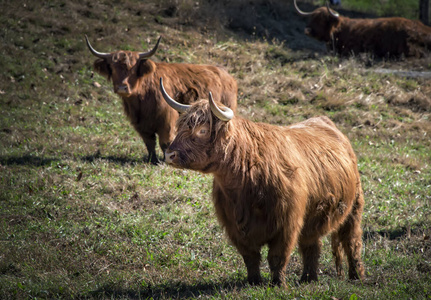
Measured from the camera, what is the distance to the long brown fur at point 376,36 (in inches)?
555

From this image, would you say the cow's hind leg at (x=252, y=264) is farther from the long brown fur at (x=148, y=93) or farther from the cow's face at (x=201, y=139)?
the long brown fur at (x=148, y=93)

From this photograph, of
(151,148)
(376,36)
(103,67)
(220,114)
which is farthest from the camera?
(376,36)

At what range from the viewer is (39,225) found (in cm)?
548

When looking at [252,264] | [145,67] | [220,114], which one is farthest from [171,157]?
[145,67]

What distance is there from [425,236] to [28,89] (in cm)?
884

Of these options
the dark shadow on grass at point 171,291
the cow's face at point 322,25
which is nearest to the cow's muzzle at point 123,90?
the dark shadow on grass at point 171,291

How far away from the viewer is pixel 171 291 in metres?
4.39

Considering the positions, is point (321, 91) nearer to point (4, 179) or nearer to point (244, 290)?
point (4, 179)

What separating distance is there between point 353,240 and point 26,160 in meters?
5.21

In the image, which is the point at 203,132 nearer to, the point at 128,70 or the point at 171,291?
the point at 171,291

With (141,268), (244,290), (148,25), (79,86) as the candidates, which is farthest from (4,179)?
(148,25)

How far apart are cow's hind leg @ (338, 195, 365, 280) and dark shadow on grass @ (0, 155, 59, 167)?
4778 millimetres

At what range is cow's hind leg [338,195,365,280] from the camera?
4.82 meters

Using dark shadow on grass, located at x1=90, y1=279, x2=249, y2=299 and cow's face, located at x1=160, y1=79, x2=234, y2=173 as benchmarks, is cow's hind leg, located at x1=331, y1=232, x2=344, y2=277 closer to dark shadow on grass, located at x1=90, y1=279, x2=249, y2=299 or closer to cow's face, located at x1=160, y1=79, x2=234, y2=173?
dark shadow on grass, located at x1=90, y1=279, x2=249, y2=299
